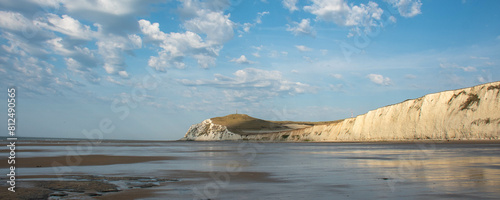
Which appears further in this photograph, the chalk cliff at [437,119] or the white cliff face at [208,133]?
the white cliff face at [208,133]

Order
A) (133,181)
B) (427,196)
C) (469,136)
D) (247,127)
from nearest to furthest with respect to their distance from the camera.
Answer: (427,196), (133,181), (469,136), (247,127)

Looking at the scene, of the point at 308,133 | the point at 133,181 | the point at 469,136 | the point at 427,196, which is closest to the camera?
the point at 427,196

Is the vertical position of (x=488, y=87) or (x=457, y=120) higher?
(x=488, y=87)

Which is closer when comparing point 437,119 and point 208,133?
point 437,119

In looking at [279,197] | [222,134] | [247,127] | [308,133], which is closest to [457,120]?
[308,133]

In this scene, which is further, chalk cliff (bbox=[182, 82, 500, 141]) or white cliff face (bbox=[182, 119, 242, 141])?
white cliff face (bbox=[182, 119, 242, 141])

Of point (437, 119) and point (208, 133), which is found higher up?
point (437, 119)

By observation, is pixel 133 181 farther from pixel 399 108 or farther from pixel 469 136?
pixel 399 108

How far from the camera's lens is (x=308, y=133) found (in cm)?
9950

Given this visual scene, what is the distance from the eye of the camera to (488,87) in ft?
167

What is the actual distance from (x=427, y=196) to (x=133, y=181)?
7.99 meters

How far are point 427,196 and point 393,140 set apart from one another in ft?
196

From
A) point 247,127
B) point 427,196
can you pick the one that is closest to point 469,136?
point 427,196

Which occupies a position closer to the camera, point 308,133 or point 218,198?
point 218,198
